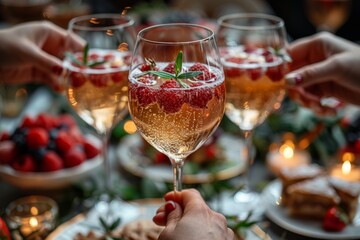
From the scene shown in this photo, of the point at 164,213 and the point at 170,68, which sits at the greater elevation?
the point at 170,68

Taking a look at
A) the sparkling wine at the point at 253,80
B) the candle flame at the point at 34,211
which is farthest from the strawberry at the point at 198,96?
the candle flame at the point at 34,211

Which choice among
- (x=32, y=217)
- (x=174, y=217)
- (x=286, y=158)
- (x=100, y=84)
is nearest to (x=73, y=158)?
(x=32, y=217)

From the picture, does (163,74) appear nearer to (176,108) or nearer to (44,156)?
(176,108)

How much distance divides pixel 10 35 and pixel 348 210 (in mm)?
892

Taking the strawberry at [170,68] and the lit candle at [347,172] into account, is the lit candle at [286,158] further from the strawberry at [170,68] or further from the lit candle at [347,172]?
the strawberry at [170,68]

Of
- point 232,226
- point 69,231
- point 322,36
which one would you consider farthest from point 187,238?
point 322,36

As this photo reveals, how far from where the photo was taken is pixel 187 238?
83 cm

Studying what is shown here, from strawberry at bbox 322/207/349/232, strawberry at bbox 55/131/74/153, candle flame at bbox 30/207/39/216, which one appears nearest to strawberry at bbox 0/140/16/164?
strawberry at bbox 55/131/74/153

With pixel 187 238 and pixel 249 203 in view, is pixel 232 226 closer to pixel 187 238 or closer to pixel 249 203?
pixel 249 203

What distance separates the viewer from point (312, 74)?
1.26 metres

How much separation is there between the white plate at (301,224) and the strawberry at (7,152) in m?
0.67

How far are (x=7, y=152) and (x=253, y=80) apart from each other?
0.71 m

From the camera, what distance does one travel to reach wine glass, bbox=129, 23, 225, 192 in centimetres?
89

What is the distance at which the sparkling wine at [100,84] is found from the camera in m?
1.19
